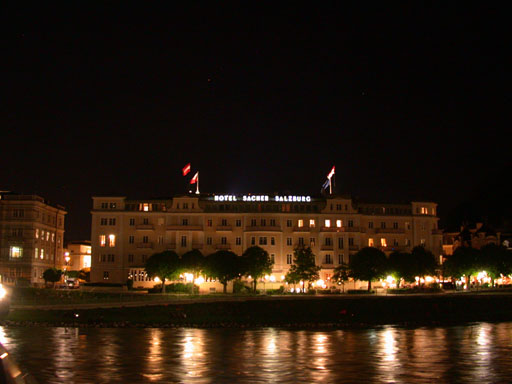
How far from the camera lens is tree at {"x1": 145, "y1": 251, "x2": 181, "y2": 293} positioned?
109812 millimetres

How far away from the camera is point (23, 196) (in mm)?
130000

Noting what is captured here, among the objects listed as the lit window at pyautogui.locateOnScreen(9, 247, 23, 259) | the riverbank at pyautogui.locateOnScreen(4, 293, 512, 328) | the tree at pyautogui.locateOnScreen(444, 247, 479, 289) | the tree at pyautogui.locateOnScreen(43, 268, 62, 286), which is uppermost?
the lit window at pyautogui.locateOnScreen(9, 247, 23, 259)

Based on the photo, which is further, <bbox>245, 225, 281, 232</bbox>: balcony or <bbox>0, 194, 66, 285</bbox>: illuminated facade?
<bbox>0, 194, 66, 285</bbox>: illuminated facade

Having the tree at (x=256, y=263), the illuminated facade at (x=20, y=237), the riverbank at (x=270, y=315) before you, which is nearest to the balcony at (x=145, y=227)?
the tree at (x=256, y=263)

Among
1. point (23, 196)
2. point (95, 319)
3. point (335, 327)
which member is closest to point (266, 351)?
point (335, 327)

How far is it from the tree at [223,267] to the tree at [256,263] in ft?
5.25

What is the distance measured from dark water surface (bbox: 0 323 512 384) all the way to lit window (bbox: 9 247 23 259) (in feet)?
323

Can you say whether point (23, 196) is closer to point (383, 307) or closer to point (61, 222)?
point (61, 222)

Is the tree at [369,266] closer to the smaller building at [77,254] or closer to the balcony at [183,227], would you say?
the balcony at [183,227]

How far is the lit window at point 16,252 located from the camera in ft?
420

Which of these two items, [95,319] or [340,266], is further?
[340,266]

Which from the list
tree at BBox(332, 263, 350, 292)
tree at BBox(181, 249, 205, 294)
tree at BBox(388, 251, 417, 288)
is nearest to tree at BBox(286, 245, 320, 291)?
Answer: tree at BBox(332, 263, 350, 292)

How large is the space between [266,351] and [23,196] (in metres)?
114

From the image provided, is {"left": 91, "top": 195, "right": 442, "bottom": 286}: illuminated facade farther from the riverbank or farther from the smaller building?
the smaller building
